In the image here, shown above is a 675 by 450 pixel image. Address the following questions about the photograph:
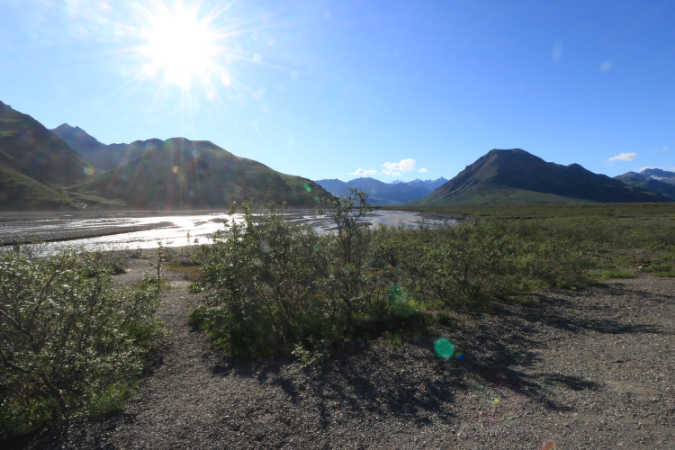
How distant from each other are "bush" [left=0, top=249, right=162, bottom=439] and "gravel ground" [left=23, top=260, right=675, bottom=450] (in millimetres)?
603

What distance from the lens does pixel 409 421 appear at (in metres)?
6.07

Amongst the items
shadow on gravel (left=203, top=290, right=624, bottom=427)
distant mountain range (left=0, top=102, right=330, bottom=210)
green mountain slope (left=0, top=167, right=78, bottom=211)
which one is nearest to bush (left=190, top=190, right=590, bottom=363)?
shadow on gravel (left=203, top=290, right=624, bottom=427)

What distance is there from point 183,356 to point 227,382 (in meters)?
2.54

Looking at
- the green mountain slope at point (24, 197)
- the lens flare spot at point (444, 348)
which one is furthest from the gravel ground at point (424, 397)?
the green mountain slope at point (24, 197)

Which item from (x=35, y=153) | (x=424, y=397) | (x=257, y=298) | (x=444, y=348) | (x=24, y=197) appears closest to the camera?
(x=424, y=397)

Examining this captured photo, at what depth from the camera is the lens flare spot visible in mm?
8531

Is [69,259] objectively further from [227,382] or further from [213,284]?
[227,382]

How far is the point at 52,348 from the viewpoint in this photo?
590 centimetres

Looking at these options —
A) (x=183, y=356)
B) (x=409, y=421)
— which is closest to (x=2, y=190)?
(x=183, y=356)

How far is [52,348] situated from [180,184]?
594 ft

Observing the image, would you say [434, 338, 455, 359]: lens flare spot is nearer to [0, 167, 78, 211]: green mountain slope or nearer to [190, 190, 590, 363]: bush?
[190, 190, 590, 363]: bush

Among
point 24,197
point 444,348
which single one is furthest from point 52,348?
point 24,197

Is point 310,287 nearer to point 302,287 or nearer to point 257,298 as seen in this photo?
point 302,287

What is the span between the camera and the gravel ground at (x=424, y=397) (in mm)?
5551
